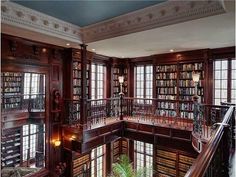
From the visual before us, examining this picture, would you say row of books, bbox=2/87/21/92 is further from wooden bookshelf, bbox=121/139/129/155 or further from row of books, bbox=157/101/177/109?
row of books, bbox=157/101/177/109

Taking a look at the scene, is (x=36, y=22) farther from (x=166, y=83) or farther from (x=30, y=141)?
(x=166, y=83)

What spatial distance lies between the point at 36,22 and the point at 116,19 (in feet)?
5.99

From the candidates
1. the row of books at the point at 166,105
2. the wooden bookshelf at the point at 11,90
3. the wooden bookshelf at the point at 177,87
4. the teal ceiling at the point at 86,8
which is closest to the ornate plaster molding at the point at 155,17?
the teal ceiling at the point at 86,8

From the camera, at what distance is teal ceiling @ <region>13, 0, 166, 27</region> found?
3.78m

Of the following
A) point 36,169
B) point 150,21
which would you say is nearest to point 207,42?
point 150,21

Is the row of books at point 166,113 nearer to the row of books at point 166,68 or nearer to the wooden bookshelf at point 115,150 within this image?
the row of books at point 166,68

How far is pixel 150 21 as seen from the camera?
167 inches

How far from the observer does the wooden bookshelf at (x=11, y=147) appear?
20.5 ft

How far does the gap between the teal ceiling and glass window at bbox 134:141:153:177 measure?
5.53m

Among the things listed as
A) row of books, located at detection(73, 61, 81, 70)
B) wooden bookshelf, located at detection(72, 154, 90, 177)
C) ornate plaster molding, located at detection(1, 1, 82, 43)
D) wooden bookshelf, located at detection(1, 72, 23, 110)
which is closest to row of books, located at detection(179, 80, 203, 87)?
row of books, located at detection(73, 61, 81, 70)

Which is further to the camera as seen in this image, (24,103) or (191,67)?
(191,67)

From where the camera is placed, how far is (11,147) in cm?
654

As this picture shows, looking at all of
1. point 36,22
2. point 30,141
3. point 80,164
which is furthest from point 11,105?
point 80,164

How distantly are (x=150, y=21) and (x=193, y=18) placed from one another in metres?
0.91
